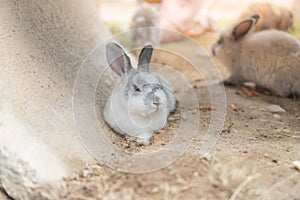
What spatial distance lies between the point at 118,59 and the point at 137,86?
364mm

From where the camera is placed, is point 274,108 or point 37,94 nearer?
point 37,94

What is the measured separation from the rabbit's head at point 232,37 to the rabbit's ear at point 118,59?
2.17 m

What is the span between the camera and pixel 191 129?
3.42 metres

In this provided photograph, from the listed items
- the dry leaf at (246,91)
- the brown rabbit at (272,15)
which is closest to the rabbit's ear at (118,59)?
the dry leaf at (246,91)

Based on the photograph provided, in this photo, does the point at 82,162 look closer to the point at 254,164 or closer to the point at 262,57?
the point at 254,164

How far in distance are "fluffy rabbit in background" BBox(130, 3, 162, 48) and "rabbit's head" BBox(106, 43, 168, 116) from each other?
3.45 meters

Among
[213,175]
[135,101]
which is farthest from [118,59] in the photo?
[213,175]

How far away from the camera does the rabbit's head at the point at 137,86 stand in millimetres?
3145

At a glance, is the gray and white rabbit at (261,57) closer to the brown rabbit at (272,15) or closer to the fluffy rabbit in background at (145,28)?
the brown rabbit at (272,15)

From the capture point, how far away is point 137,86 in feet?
10.6

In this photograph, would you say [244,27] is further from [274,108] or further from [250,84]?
[274,108]

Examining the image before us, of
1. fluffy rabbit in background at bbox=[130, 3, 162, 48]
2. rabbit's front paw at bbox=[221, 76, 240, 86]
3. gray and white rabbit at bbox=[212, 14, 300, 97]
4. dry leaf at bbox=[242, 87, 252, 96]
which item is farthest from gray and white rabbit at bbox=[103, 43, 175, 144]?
fluffy rabbit in background at bbox=[130, 3, 162, 48]

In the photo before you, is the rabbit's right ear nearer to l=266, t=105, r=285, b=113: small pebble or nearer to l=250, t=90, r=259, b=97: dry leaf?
l=250, t=90, r=259, b=97: dry leaf

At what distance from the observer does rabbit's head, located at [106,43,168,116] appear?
3.14 m
